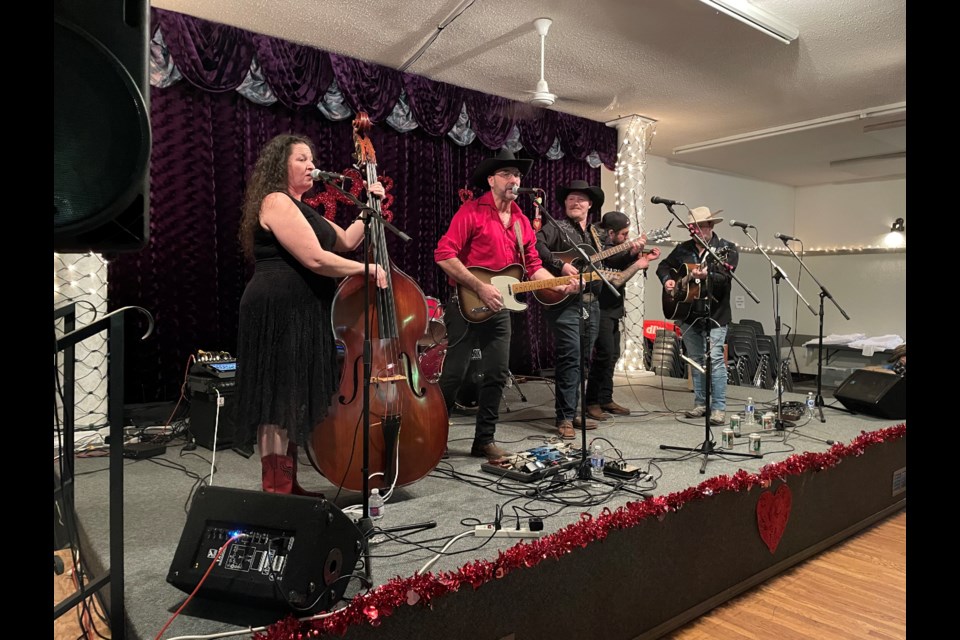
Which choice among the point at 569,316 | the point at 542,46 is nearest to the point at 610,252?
the point at 569,316

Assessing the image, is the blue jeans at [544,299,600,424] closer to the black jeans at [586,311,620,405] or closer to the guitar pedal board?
the black jeans at [586,311,620,405]

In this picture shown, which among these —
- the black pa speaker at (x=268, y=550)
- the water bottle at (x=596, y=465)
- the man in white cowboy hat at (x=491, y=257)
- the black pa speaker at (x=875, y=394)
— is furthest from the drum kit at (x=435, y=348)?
the black pa speaker at (x=875, y=394)

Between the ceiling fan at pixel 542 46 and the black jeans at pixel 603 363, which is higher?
the ceiling fan at pixel 542 46

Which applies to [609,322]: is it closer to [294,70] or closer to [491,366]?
[491,366]

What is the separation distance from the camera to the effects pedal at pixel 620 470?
288 cm

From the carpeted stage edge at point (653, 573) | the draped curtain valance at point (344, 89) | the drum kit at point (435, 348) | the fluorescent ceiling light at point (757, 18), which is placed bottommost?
the carpeted stage edge at point (653, 573)

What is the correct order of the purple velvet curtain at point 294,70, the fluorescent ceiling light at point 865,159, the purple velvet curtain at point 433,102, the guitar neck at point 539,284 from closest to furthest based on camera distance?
the guitar neck at point 539,284 → the purple velvet curtain at point 294,70 → the purple velvet curtain at point 433,102 → the fluorescent ceiling light at point 865,159

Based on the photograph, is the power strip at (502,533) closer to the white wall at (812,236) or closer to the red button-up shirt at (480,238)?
the red button-up shirt at (480,238)

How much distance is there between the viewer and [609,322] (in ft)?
14.8

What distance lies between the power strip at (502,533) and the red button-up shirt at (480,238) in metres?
1.47

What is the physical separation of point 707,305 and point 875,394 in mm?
1357

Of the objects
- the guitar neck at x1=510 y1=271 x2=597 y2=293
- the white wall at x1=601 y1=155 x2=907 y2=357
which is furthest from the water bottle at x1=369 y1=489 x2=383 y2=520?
the white wall at x1=601 y1=155 x2=907 y2=357
